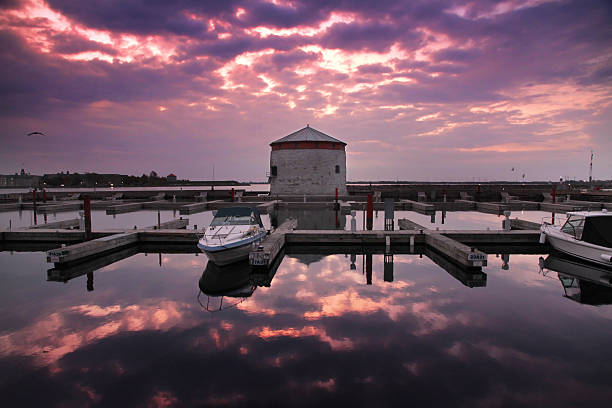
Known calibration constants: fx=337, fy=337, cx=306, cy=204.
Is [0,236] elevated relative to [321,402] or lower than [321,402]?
elevated

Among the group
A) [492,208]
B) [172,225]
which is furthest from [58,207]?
[492,208]

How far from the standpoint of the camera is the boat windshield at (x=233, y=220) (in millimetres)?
14845

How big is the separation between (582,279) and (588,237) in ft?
7.44

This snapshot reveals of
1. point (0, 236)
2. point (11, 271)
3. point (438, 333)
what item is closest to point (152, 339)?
point (438, 333)

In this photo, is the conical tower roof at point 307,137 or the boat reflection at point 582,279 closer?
the boat reflection at point 582,279

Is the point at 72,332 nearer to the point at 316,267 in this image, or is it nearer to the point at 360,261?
the point at 316,267

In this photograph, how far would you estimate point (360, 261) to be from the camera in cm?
1505

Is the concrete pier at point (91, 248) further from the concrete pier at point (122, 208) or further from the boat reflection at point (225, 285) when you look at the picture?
the concrete pier at point (122, 208)

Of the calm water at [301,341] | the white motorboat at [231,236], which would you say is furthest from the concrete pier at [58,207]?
the white motorboat at [231,236]

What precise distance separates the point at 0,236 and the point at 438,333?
2241 cm

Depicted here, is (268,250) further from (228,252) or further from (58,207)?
(58,207)

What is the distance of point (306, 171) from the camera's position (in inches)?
1623

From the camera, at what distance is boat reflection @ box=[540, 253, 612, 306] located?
425 inches

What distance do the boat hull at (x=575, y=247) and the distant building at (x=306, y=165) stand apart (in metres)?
27.1
